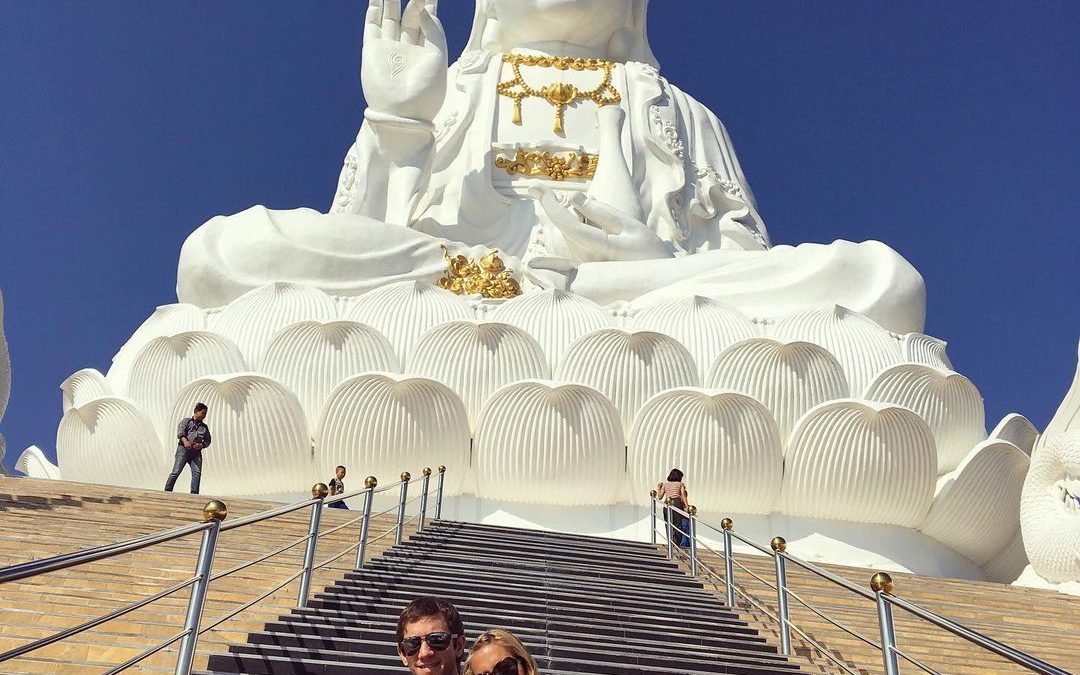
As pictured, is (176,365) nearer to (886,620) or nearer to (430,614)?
(886,620)

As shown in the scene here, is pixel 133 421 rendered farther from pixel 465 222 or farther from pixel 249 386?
pixel 465 222

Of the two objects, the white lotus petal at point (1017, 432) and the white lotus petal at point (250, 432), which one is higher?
the white lotus petal at point (1017, 432)

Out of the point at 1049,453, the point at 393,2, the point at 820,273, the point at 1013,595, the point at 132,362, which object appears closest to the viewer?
the point at 1013,595

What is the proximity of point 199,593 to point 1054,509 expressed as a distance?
276 inches

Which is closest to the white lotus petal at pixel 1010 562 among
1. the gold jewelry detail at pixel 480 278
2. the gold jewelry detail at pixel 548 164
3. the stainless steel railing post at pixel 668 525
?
the stainless steel railing post at pixel 668 525

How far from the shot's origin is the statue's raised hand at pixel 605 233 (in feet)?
40.1

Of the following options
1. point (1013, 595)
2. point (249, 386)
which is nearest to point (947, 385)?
point (1013, 595)

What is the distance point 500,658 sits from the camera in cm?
173

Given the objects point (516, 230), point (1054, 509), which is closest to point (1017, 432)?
point (1054, 509)

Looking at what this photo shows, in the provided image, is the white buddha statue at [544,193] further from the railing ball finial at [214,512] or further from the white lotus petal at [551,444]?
the railing ball finial at [214,512]

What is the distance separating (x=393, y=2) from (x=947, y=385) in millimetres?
7452

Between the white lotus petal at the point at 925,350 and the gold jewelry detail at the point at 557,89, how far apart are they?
5.45 meters

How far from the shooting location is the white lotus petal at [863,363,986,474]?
9.48 meters

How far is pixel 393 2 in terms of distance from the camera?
12836mm
